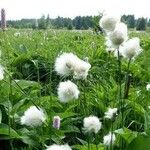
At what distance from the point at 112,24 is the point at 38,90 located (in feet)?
4.47

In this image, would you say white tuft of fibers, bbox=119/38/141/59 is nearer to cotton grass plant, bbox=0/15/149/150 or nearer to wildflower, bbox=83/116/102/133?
cotton grass plant, bbox=0/15/149/150

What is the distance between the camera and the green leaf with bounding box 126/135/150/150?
6.07ft

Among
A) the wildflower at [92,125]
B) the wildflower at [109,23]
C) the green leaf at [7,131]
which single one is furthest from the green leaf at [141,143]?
the green leaf at [7,131]

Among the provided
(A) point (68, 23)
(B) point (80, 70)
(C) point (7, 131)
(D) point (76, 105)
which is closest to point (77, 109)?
(D) point (76, 105)

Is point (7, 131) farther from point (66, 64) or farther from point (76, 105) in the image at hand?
point (76, 105)

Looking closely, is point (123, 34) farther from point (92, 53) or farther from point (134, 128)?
point (92, 53)

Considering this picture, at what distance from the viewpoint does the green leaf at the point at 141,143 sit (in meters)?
1.85

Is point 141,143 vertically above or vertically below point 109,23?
below

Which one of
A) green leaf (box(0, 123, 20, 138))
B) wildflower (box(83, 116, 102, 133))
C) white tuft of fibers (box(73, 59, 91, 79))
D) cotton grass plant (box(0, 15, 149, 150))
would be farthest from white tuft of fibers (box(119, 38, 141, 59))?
green leaf (box(0, 123, 20, 138))

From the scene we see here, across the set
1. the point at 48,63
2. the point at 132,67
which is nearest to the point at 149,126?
the point at 132,67

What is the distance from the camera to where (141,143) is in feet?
6.14

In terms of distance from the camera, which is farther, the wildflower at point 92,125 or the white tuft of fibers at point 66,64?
the white tuft of fibers at point 66,64

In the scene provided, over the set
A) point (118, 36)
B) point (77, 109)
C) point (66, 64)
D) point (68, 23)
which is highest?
point (118, 36)

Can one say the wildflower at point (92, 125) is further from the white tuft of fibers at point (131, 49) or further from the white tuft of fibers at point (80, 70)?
the white tuft of fibers at point (131, 49)
